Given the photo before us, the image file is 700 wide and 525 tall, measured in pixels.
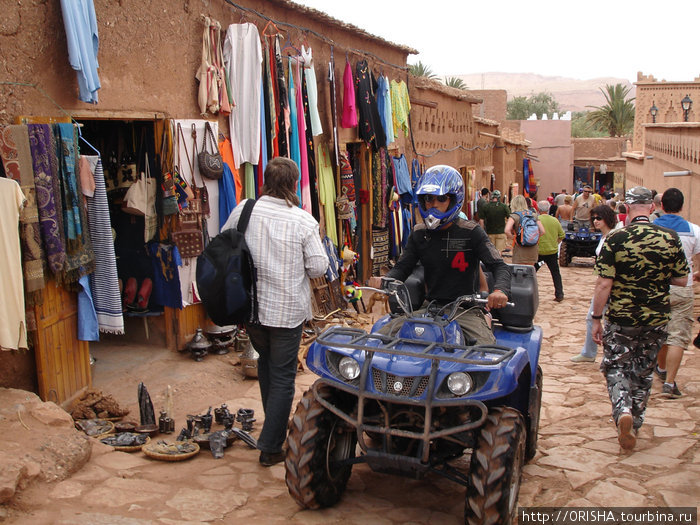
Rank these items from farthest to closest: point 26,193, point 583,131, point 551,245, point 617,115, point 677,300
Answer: point 583,131 → point 617,115 → point 551,245 → point 677,300 → point 26,193

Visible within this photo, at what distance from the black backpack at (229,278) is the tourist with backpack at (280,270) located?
50mm

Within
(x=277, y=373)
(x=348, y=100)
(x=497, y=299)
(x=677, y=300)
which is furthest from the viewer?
(x=348, y=100)

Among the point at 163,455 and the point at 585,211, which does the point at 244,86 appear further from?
the point at 585,211

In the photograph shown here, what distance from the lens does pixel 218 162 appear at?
797 cm

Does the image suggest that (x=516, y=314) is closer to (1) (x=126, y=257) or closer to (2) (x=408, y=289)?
(2) (x=408, y=289)

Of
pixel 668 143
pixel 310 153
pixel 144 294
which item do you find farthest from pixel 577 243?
pixel 144 294

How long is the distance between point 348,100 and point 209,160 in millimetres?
3970

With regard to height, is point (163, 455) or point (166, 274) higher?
point (166, 274)

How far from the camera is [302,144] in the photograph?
32.2 ft

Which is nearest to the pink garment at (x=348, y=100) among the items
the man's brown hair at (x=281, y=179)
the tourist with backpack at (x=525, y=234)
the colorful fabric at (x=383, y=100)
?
the colorful fabric at (x=383, y=100)

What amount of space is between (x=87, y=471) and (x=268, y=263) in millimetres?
Answer: 1896

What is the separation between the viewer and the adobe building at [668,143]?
46.3 feet

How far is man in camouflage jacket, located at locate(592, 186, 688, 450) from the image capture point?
5422 millimetres

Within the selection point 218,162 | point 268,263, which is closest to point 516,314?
point 268,263
